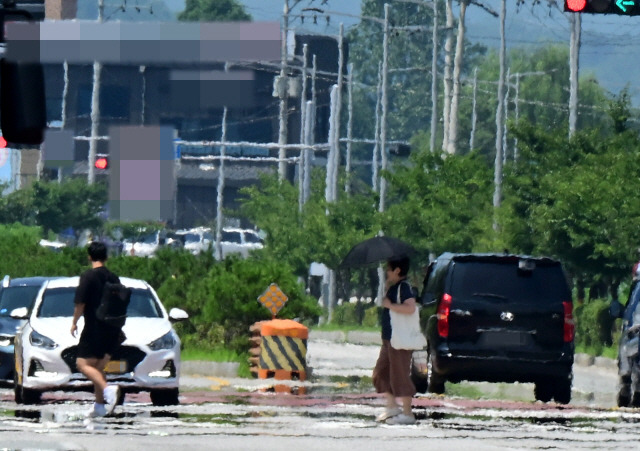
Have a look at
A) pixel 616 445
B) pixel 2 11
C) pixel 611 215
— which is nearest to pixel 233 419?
pixel 616 445

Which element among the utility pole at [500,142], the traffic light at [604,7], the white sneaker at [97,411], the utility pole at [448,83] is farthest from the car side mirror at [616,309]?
the utility pole at [448,83]

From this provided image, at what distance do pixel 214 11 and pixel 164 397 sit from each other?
124 metres

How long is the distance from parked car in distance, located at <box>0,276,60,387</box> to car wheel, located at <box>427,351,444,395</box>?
15.9 ft

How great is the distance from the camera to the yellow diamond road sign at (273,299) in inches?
1148

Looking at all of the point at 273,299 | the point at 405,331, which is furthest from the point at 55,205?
the point at 405,331

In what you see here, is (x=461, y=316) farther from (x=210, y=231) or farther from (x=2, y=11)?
(x=210, y=231)

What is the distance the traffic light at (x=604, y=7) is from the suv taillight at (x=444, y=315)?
12.0ft

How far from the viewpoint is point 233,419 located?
747 inches

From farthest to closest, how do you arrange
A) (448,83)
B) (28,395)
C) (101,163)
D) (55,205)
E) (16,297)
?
(55,205) → (448,83) → (101,163) → (16,297) → (28,395)

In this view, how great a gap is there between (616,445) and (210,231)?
85031mm

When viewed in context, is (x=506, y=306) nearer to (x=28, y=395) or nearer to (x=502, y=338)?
(x=502, y=338)

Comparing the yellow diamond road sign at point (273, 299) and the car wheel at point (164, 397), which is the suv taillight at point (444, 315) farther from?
the yellow diamond road sign at point (273, 299)

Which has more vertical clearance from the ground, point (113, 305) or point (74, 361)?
point (113, 305)

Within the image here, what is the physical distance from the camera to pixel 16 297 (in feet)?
87.9
